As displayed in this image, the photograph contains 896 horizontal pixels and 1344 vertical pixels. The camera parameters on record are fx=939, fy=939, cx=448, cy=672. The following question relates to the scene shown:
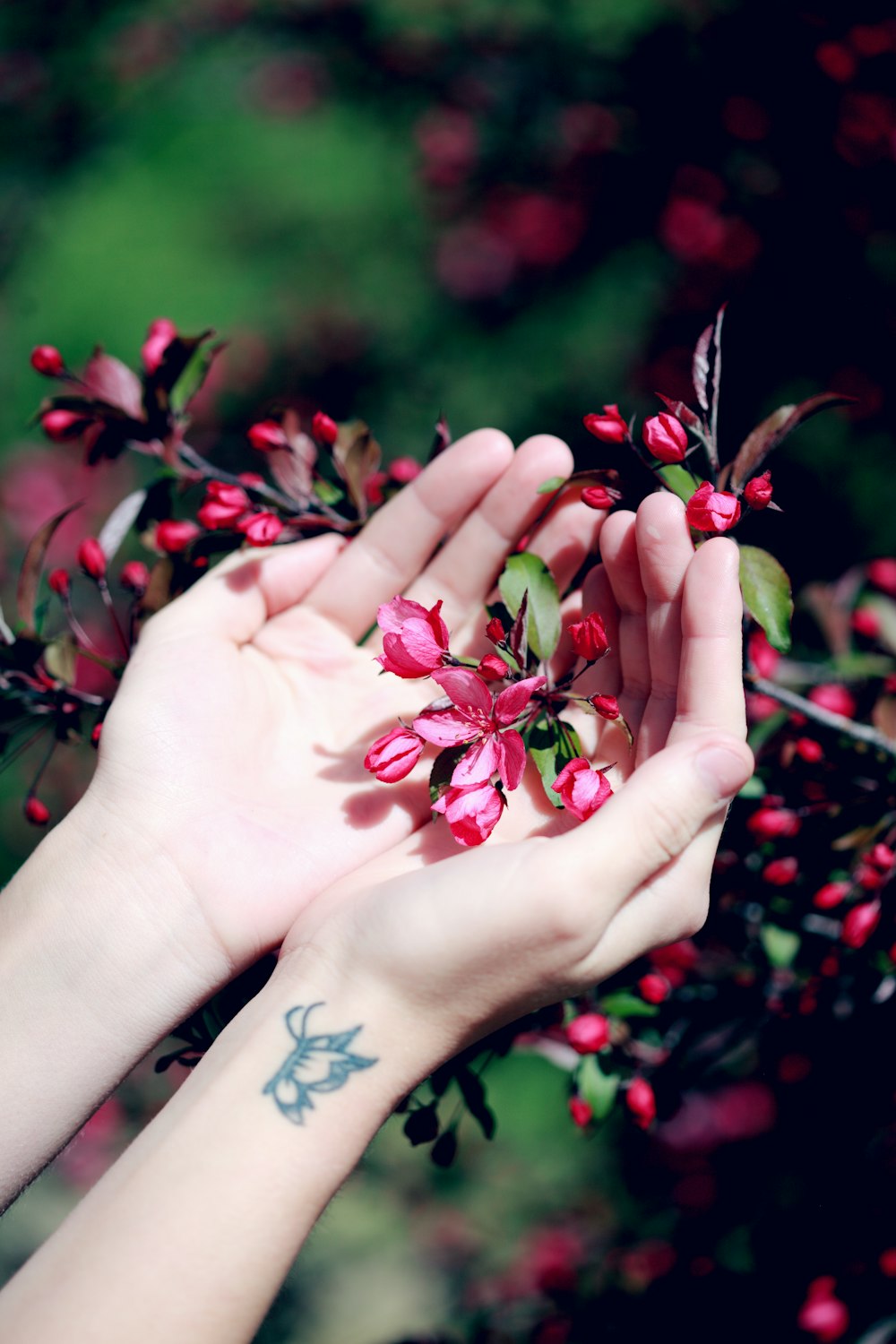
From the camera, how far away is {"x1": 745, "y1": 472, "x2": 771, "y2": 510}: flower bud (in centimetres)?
129

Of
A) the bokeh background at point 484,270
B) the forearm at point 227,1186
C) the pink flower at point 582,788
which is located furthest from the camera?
the bokeh background at point 484,270

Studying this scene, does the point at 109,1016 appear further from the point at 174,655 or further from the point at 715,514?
the point at 715,514

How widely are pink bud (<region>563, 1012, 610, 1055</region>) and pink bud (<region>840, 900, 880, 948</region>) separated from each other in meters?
0.42

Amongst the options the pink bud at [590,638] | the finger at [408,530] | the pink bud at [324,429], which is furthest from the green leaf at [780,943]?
the pink bud at [324,429]

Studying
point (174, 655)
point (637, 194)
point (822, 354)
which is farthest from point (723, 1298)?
point (637, 194)

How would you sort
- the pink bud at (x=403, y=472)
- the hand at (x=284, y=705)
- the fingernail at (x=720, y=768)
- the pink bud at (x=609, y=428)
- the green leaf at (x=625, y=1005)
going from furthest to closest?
the pink bud at (x=403, y=472) → the green leaf at (x=625, y=1005) → the hand at (x=284, y=705) → the pink bud at (x=609, y=428) → the fingernail at (x=720, y=768)

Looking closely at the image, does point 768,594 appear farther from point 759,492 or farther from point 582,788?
point 582,788

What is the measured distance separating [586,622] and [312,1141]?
766 mm

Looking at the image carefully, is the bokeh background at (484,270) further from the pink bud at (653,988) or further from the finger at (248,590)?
the pink bud at (653,988)

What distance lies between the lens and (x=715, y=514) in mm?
1262

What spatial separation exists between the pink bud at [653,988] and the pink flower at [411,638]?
2.18ft

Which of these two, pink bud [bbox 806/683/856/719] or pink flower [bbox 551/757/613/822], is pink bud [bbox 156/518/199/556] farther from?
pink bud [bbox 806/683/856/719]

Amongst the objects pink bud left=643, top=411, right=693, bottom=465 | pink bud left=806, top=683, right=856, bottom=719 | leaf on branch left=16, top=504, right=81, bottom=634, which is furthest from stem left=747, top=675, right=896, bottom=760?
leaf on branch left=16, top=504, right=81, bottom=634

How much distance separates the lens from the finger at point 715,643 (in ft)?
4.03
